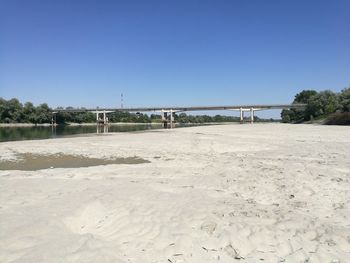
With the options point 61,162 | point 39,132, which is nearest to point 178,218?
point 61,162

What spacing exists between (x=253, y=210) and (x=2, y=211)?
5220mm

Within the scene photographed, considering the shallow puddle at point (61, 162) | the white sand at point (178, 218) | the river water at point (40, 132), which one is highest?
the white sand at point (178, 218)

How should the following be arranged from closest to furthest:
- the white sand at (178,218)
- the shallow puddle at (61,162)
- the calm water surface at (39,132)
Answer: the white sand at (178,218), the shallow puddle at (61,162), the calm water surface at (39,132)

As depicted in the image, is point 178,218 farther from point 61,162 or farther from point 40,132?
point 40,132

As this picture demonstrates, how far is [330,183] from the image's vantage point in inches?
352

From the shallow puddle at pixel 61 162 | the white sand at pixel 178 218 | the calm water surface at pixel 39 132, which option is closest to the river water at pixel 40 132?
the calm water surface at pixel 39 132

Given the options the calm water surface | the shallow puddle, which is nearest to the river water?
the calm water surface

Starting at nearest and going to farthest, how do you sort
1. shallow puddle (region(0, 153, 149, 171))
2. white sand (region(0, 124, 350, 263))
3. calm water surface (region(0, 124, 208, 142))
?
white sand (region(0, 124, 350, 263)), shallow puddle (region(0, 153, 149, 171)), calm water surface (region(0, 124, 208, 142))

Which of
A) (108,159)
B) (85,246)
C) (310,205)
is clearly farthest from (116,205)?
(108,159)

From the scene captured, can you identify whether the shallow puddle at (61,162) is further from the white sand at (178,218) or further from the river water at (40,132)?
the river water at (40,132)

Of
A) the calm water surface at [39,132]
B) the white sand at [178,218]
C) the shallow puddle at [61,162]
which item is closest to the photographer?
the white sand at [178,218]

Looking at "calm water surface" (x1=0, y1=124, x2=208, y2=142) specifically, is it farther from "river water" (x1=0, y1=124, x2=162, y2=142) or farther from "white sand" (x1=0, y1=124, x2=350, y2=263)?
"white sand" (x1=0, y1=124, x2=350, y2=263)

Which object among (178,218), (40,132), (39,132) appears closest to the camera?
(178,218)

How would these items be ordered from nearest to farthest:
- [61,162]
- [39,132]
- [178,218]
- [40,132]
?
1. [178,218]
2. [61,162]
3. [39,132]
4. [40,132]
